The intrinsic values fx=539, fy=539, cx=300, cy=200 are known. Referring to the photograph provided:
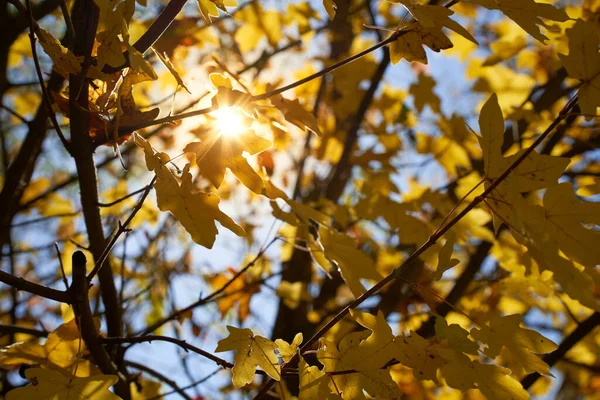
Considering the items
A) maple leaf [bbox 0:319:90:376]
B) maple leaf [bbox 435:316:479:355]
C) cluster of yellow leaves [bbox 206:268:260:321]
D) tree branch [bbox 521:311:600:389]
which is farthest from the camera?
cluster of yellow leaves [bbox 206:268:260:321]

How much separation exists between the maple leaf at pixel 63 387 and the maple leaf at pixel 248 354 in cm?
15

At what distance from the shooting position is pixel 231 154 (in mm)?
830

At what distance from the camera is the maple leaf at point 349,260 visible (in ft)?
2.93

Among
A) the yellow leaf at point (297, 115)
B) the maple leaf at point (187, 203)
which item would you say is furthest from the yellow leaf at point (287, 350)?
the yellow leaf at point (297, 115)

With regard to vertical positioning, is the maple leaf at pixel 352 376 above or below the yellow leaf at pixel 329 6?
below

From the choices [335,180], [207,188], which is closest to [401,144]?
[335,180]

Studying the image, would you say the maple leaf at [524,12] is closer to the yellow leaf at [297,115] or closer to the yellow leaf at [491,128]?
the yellow leaf at [491,128]

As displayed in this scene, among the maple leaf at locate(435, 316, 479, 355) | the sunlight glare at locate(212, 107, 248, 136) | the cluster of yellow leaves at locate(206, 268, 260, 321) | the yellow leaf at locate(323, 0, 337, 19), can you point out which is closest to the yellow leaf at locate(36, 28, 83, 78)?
the sunlight glare at locate(212, 107, 248, 136)

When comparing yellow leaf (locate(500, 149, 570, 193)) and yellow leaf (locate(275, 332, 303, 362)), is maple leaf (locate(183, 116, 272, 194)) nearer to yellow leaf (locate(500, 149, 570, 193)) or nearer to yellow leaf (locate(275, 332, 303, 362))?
yellow leaf (locate(275, 332, 303, 362))

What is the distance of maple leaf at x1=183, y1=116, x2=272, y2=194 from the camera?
81cm

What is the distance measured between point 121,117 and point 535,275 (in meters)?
0.92

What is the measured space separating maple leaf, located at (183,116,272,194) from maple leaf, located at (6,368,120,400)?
1.04 feet

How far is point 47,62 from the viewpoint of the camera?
1896 millimetres

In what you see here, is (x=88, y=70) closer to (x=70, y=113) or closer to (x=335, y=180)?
(x=70, y=113)
